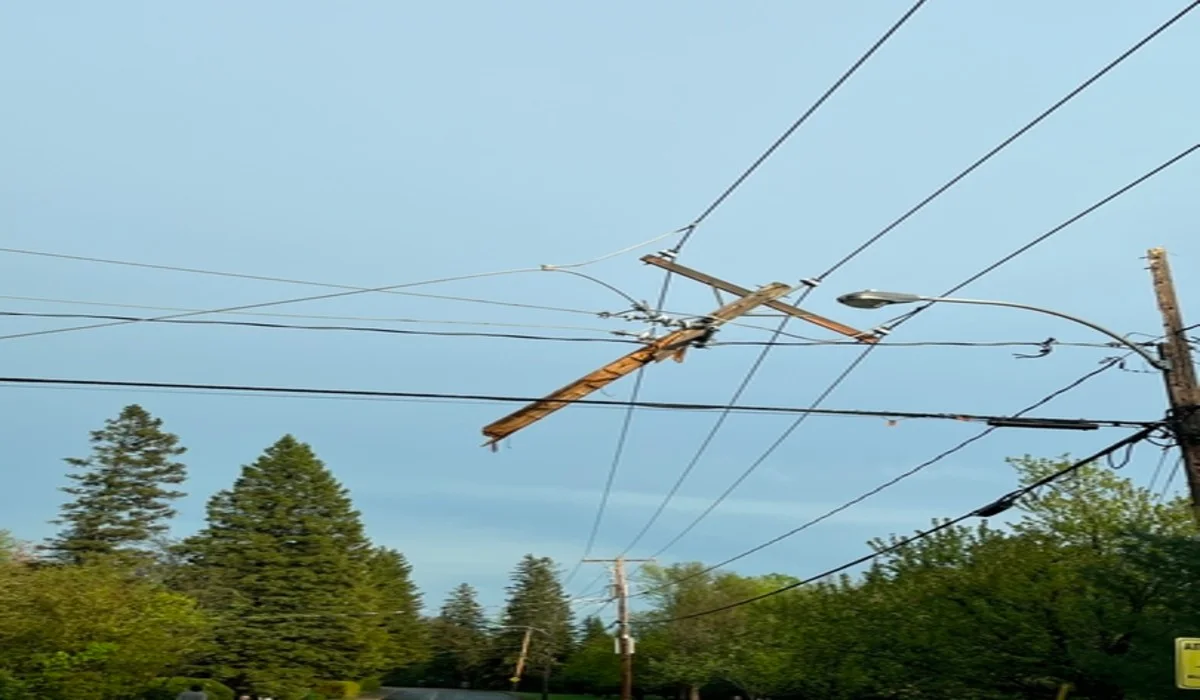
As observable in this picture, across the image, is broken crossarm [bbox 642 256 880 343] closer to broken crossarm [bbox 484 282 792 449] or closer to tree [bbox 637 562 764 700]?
broken crossarm [bbox 484 282 792 449]

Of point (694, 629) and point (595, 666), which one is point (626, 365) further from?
point (595, 666)

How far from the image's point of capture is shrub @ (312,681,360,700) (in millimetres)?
80625

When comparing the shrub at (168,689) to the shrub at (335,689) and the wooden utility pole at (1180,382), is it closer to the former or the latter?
the shrub at (335,689)

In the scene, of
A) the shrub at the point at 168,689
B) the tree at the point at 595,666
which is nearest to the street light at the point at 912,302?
the shrub at the point at 168,689

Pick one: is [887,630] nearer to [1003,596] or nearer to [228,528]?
[1003,596]

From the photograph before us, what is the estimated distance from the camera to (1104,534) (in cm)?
2870

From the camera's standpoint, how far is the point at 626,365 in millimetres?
13016

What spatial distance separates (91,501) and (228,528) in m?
13.7

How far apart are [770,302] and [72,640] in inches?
1369

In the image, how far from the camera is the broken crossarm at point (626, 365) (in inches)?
498

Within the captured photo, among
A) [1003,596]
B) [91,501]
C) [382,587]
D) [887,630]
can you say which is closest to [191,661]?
[91,501]

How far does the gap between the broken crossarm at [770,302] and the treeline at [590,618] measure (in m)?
6.62

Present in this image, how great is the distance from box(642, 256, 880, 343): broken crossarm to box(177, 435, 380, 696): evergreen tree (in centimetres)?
6585

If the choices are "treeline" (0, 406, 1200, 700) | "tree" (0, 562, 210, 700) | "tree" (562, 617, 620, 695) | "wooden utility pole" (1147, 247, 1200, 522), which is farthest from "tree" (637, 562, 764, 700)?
"wooden utility pole" (1147, 247, 1200, 522)
